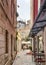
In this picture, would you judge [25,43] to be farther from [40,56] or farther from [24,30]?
[40,56]

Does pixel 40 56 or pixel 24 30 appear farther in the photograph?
pixel 24 30

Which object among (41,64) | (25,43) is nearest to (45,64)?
(41,64)

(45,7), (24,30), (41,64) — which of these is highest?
(24,30)

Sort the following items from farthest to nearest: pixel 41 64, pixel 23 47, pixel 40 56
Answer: pixel 23 47 < pixel 40 56 < pixel 41 64

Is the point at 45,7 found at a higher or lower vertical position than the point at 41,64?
higher

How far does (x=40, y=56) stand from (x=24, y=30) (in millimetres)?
49303

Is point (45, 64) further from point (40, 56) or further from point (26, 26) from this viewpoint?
point (26, 26)

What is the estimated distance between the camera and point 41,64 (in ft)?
51.0

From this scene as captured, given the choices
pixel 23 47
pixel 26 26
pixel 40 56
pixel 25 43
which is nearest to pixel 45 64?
pixel 40 56

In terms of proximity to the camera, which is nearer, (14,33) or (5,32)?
(5,32)

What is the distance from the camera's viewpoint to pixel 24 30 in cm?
6606

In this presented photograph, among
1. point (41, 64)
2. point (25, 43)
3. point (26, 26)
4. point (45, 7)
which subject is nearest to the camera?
point (45, 7)

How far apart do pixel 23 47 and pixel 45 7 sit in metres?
55.0

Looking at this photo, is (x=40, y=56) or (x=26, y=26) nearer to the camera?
(x=40, y=56)
